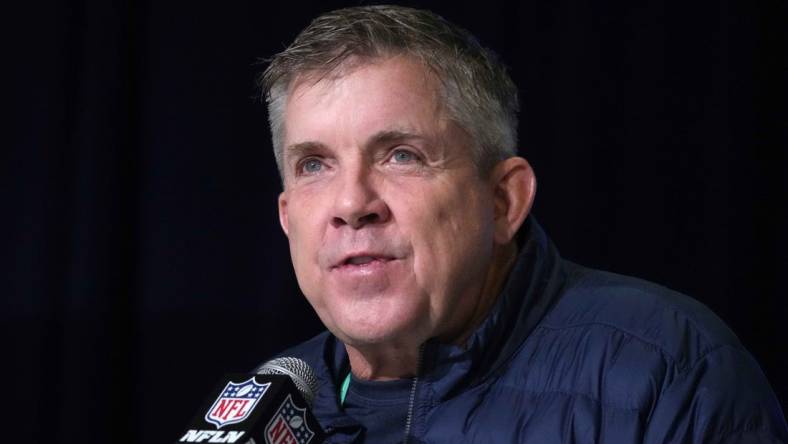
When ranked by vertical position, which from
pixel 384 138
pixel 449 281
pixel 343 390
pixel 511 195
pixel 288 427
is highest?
pixel 384 138

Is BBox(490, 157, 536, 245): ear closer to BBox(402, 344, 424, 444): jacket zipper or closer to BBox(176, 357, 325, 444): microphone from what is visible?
BBox(402, 344, 424, 444): jacket zipper

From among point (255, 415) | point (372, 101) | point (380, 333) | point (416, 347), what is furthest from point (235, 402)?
point (372, 101)

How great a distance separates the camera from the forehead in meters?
1.66

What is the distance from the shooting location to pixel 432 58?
5.63 feet

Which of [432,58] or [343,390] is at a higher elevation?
[432,58]

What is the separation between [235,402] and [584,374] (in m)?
0.52

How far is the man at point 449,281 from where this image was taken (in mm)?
1559

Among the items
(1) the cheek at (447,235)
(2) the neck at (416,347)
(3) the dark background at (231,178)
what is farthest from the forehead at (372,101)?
(3) the dark background at (231,178)

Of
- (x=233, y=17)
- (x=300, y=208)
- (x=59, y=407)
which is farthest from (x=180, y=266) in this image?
(x=300, y=208)

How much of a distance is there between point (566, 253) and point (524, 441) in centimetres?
151

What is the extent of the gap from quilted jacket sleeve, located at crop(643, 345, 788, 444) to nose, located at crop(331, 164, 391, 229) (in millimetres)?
481

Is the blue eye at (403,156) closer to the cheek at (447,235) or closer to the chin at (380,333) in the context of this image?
the cheek at (447,235)

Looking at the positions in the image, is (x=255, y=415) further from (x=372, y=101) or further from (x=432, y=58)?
(x=432, y=58)

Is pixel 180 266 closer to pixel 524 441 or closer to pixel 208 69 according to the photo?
pixel 208 69
